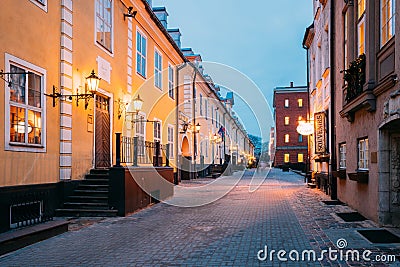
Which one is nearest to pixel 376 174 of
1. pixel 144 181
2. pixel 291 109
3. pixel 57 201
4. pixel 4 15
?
pixel 144 181

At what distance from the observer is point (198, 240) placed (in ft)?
→ 26.1

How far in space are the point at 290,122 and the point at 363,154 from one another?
53.6m

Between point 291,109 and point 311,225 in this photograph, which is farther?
point 291,109

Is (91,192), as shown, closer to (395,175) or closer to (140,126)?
(140,126)

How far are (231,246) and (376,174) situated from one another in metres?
3.96

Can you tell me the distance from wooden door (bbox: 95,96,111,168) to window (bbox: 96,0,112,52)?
1887 mm

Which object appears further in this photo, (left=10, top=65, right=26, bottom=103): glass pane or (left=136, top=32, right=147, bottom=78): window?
(left=136, top=32, right=147, bottom=78): window

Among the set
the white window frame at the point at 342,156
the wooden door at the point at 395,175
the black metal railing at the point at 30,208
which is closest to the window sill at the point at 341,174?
the white window frame at the point at 342,156

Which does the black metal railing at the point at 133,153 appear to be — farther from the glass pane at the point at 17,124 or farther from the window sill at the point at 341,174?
the window sill at the point at 341,174

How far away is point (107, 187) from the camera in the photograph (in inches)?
464

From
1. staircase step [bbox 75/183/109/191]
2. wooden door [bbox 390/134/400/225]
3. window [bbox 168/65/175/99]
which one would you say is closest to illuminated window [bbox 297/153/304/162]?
window [bbox 168/65/175/99]

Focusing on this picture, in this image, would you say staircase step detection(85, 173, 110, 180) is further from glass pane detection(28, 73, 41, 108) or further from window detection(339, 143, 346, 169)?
window detection(339, 143, 346, 169)

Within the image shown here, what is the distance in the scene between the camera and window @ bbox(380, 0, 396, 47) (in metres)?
8.20

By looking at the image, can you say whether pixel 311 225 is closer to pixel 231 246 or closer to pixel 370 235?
pixel 370 235
